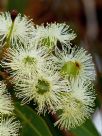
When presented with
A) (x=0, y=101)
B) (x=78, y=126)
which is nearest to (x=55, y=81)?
(x=0, y=101)

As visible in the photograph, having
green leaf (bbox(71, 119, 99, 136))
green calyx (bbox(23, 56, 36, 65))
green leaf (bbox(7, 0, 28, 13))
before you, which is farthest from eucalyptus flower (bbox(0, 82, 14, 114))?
green leaf (bbox(7, 0, 28, 13))

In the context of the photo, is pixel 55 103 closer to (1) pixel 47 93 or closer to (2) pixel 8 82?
(1) pixel 47 93

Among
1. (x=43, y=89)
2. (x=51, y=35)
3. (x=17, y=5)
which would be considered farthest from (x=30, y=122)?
(x=17, y=5)

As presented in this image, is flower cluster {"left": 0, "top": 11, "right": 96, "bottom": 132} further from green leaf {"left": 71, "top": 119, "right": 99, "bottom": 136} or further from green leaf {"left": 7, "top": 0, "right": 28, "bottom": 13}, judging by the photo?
green leaf {"left": 7, "top": 0, "right": 28, "bottom": 13}

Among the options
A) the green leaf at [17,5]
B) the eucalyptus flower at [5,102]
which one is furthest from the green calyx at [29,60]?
the green leaf at [17,5]

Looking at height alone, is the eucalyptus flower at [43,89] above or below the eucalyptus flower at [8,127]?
above

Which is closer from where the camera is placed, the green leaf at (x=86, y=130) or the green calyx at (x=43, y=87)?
the green calyx at (x=43, y=87)

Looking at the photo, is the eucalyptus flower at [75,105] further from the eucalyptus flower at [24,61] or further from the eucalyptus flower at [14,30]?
the eucalyptus flower at [14,30]
